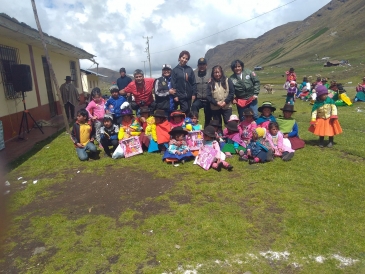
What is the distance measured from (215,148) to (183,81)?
1.74 metres

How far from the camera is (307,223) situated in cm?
340

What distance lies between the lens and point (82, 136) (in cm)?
636

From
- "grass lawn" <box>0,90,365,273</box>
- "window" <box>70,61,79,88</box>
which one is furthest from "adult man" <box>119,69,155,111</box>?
"window" <box>70,61,79,88</box>

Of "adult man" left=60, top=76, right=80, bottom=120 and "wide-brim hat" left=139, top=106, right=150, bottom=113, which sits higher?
"adult man" left=60, top=76, right=80, bottom=120

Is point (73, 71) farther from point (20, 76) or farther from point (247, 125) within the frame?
point (247, 125)

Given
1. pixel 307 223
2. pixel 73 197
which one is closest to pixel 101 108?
pixel 73 197

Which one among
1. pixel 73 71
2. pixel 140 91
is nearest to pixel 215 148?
pixel 140 91

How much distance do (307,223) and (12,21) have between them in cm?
→ 764

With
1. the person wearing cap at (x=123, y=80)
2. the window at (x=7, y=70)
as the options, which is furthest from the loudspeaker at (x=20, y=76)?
the person wearing cap at (x=123, y=80)

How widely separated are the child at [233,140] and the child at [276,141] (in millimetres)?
564

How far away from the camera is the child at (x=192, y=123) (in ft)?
20.2

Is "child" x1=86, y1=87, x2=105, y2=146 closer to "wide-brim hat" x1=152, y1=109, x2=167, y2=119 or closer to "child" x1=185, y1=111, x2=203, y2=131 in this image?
"wide-brim hat" x1=152, y1=109, x2=167, y2=119

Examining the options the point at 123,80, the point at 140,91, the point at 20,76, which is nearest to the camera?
the point at 140,91

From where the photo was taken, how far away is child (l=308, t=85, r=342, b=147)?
623 centimetres
